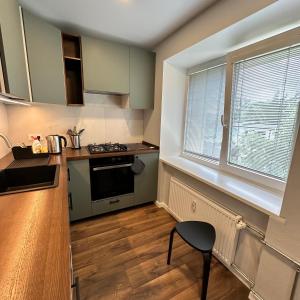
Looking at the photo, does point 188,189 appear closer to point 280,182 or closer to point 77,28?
point 280,182

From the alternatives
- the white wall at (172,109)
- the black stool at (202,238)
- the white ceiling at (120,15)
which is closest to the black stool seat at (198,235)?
the black stool at (202,238)

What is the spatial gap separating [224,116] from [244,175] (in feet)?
2.00

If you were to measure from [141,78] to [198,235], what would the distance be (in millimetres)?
1964

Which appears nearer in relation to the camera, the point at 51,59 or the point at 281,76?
the point at 281,76

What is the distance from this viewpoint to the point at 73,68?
2.18 m

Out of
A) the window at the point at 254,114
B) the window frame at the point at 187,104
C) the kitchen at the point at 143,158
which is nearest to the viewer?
the kitchen at the point at 143,158

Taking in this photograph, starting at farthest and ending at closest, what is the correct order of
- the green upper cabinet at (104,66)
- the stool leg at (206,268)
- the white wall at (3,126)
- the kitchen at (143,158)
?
the green upper cabinet at (104,66), the white wall at (3,126), the stool leg at (206,268), the kitchen at (143,158)

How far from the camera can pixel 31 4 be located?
1.48 m

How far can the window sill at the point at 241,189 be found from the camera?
117cm

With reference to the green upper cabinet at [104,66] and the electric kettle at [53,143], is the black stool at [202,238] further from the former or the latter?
the green upper cabinet at [104,66]

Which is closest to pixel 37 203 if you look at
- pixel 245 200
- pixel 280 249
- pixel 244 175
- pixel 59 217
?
pixel 59 217

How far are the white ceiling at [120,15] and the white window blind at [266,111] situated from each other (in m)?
0.68

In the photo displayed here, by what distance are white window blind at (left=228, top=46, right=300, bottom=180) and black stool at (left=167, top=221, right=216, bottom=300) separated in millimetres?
696

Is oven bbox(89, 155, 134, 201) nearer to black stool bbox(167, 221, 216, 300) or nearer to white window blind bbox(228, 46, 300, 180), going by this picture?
black stool bbox(167, 221, 216, 300)
